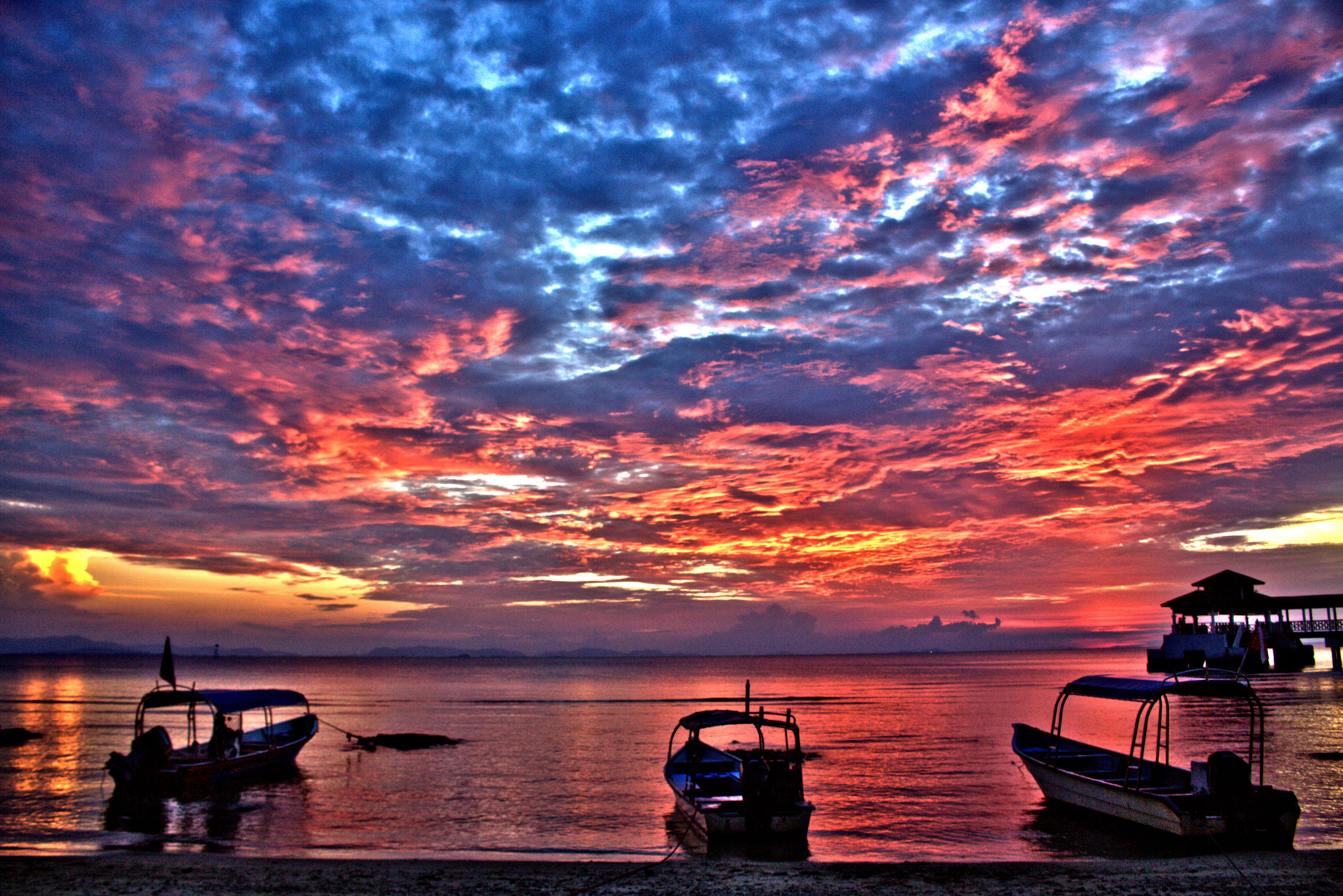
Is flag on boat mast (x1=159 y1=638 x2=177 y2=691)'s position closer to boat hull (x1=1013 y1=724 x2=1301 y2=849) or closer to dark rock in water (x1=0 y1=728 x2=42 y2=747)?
dark rock in water (x1=0 y1=728 x2=42 y2=747)

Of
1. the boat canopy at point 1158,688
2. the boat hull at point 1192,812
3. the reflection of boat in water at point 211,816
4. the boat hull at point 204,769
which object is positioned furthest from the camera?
the boat hull at point 204,769

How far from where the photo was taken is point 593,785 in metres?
31.1

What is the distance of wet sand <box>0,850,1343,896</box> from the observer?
1291cm

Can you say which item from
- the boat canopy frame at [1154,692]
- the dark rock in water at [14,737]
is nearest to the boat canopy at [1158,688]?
the boat canopy frame at [1154,692]

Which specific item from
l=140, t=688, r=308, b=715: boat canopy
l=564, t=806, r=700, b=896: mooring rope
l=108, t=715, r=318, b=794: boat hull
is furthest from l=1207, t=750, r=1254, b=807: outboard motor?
l=108, t=715, r=318, b=794: boat hull

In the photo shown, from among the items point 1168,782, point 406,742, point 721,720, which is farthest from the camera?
point 406,742

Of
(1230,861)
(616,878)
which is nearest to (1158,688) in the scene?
(1230,861)

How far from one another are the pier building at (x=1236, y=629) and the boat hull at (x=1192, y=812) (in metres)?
50.7

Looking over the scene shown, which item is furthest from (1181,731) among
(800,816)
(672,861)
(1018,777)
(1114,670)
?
(1114,670)

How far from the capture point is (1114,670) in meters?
136

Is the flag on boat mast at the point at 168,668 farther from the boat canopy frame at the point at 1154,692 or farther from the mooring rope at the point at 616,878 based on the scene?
the boat canopy frame at the point at 1154,692

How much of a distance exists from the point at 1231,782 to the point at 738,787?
12.5m

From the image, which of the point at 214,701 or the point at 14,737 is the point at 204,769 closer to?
the point at 214,701

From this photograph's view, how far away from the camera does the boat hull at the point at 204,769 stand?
28.9m
